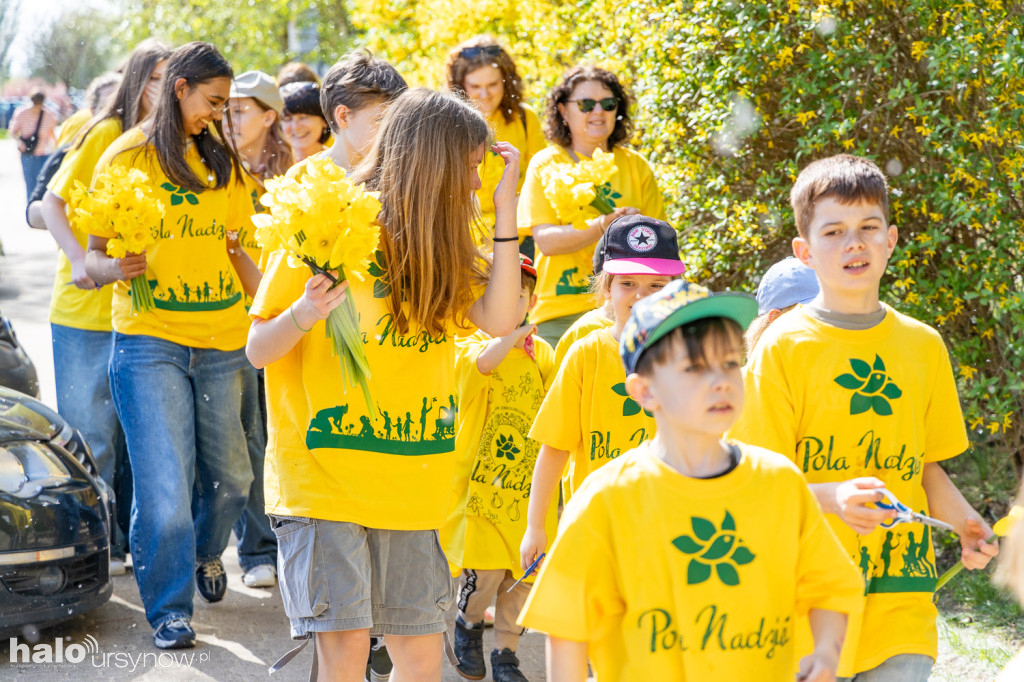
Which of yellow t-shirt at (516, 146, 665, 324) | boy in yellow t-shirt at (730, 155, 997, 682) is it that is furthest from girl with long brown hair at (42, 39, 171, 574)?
boy in yellow t-shirt at (730, 155, 997, 682)

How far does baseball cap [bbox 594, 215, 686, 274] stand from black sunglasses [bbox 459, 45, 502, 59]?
2490 millimetres

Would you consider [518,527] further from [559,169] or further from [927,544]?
[927,544]

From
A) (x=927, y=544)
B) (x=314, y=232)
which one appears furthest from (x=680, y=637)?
(x=314, y=232)

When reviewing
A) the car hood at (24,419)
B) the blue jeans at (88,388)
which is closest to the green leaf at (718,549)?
the car hood at (24,419)

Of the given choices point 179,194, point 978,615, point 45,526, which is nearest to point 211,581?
point 45,526

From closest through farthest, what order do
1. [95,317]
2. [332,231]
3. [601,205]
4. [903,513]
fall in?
[903,513], [332,231], [601,205], [95,317]

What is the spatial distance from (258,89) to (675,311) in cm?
453

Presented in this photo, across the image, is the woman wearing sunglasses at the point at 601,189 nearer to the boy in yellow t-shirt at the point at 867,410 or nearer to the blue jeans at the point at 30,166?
the boy in yellow t-shirt at the point at 867,410

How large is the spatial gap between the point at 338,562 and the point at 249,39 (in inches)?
568

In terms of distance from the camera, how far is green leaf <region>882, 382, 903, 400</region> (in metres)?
3.09

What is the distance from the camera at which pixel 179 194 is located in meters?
5.14

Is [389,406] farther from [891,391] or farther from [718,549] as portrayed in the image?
[891,391]

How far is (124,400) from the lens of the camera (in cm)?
505

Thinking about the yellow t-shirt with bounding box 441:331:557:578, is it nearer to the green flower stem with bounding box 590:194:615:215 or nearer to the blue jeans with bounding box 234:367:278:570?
the green flower stem with bounding box 590:194:615:215
